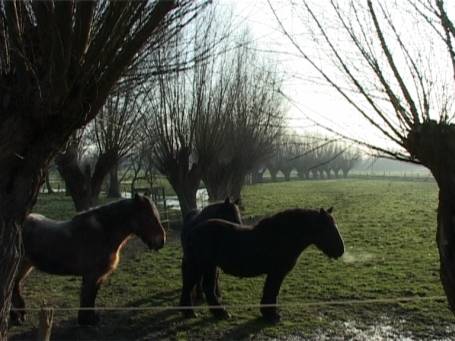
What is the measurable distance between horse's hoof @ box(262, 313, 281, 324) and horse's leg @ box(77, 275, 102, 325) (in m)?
2.19

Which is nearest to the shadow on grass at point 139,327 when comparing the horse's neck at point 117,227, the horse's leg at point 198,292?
the horse's leg at point 198,292

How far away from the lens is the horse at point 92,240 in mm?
6645

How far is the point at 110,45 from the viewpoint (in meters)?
3.04

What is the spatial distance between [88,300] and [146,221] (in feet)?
4.06

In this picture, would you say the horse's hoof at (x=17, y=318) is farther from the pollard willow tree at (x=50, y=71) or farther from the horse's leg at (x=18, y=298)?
the pollard willow tree at (x=50, y=71)

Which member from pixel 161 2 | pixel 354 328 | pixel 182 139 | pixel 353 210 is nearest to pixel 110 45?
pixel 161 2

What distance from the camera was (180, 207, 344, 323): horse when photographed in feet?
22.0

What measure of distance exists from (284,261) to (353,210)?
58.8 feet

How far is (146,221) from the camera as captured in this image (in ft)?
22.1

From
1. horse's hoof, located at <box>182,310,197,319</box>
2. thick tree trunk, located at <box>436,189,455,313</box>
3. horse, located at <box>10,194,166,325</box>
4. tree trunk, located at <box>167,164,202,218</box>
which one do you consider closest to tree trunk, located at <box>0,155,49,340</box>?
thick tree trunk, located at <box>436,189,455,313</box>

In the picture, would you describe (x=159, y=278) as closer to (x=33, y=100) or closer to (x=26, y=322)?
(x=26, y=322)

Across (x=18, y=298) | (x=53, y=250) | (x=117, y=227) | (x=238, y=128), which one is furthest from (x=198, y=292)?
(x=238, y=128)

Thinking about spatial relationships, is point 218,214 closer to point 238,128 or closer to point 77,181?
point 77,181

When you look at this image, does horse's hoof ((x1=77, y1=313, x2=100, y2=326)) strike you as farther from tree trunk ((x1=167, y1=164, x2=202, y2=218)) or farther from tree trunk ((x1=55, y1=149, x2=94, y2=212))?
tree trunk ((x1=167, y1=164, x2=202, y2=218))
